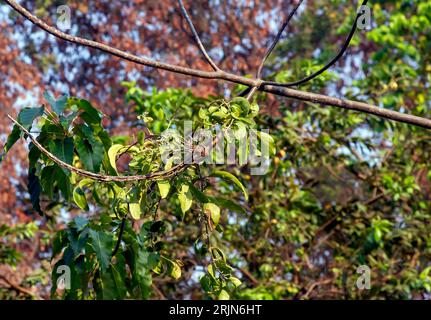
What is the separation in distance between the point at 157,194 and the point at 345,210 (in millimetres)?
3646

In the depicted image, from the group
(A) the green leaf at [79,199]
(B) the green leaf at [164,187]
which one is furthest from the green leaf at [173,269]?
(B) the green leaf at [164,187]

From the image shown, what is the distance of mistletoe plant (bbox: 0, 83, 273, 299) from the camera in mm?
2262

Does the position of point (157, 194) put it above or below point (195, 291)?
below

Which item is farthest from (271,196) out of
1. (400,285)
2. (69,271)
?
(69,271)

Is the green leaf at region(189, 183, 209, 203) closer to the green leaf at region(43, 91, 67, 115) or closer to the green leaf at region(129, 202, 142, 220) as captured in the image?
the green leaf at region(129, 202, 142, 220)

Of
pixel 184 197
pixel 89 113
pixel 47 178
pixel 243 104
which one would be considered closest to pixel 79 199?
pixel 47 178

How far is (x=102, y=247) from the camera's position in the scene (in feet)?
8.97

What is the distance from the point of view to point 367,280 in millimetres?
5117

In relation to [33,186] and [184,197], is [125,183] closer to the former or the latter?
[184,197]

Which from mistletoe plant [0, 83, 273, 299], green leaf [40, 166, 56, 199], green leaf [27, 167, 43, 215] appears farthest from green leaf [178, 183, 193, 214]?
green leaf [27, 167, 43, 215]

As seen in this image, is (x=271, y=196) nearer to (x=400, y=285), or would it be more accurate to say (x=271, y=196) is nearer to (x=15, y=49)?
(x=400, y=285)

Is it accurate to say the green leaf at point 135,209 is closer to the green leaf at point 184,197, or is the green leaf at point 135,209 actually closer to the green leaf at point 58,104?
the green leaf at point 184,197

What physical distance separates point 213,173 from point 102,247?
51 centimetres

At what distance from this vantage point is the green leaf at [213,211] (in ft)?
7.95
